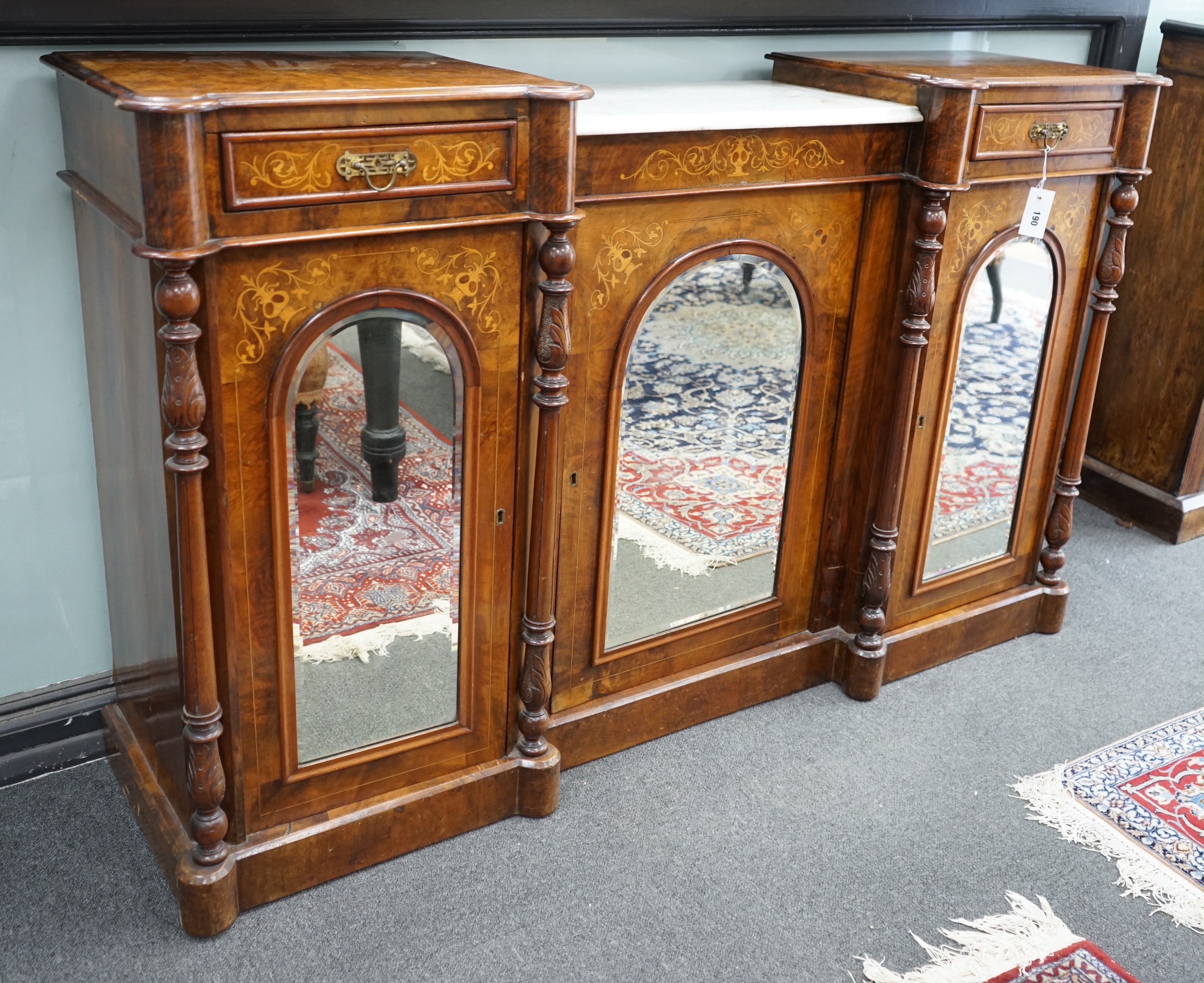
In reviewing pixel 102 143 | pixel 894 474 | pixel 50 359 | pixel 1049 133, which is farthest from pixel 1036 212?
pixel 50 359

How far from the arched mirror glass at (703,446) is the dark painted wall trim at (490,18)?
0.52 metres

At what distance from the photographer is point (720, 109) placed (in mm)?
1873

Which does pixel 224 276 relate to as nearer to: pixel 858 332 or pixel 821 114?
pixel 821 114

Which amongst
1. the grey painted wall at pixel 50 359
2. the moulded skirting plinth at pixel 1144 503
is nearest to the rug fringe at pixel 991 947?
the grey painted wall at pixel 50 359

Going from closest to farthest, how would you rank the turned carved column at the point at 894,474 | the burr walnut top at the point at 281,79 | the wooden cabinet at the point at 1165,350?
the burr walnut top at the point at 281,79 < the turned carved column at the point at 894,474 < the wooden cabinet at the point at 1165,350

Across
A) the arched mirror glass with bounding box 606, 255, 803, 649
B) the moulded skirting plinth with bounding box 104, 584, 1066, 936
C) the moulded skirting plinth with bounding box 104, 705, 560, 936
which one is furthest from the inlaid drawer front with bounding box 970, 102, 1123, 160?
the moulded skirting plinth with bounding box 104, 705, 560, 936

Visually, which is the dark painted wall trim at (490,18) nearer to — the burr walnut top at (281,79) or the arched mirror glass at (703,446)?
the burr walnut top at (281,79)

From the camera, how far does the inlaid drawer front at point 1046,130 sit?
6.79ft

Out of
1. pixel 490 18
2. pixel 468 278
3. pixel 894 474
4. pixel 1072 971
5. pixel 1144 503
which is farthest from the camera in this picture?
pixel 1144 503

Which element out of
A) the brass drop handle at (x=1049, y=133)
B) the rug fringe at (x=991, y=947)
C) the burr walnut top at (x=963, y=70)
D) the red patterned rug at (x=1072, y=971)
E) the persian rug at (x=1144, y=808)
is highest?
the burr walnut top at (x=963, y=70)

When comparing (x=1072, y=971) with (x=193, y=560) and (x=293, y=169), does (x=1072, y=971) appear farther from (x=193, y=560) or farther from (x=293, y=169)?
(x=293, y=169)

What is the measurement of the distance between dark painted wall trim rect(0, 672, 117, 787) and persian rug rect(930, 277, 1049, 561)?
1614mm

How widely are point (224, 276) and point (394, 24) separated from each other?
68 centimetres

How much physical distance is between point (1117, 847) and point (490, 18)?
174 centimetres
